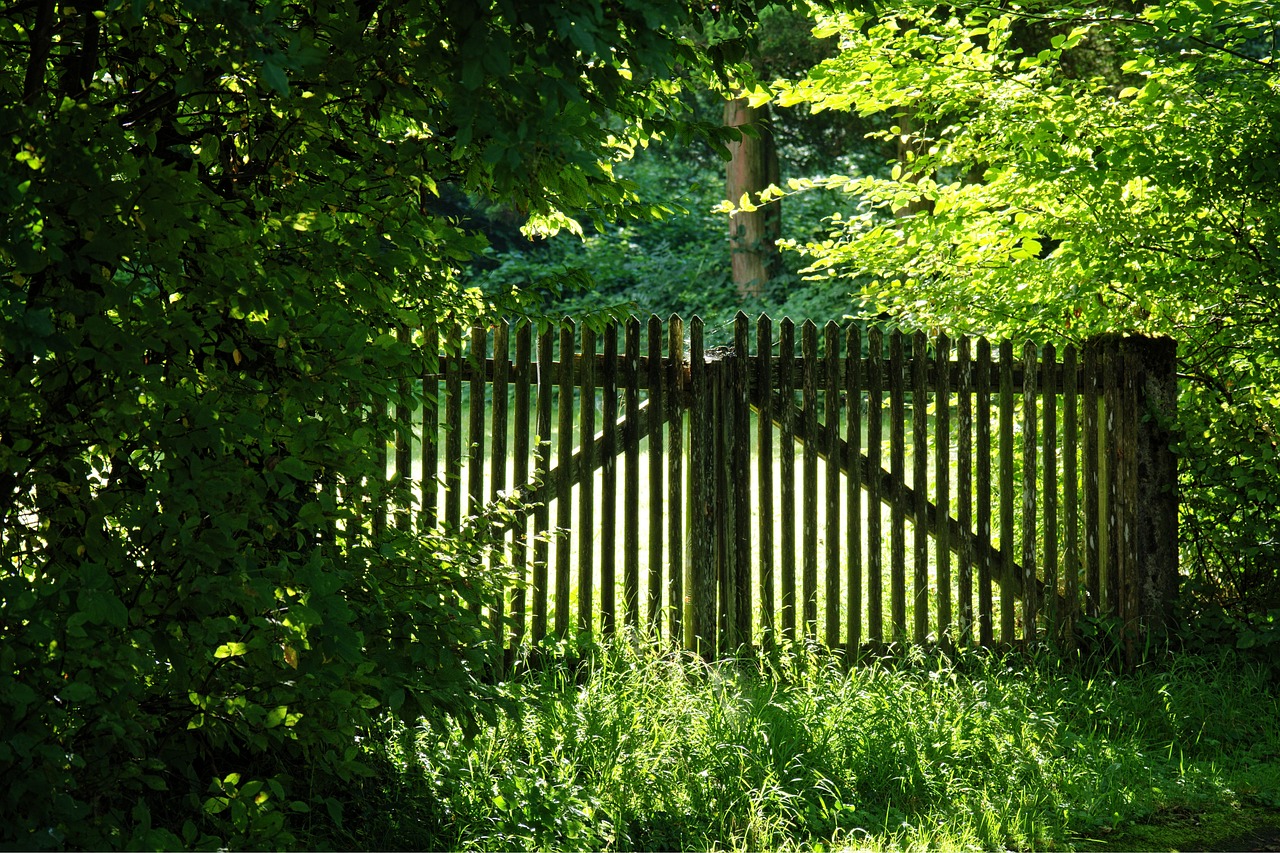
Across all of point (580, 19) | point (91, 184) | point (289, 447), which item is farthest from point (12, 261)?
point (580, 19)

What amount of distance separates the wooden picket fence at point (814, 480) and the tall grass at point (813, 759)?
350 millimetres

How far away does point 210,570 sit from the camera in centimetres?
259

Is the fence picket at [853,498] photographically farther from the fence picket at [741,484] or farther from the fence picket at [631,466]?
the fence picket at [631,466]

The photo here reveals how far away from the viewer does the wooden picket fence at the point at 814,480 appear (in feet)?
16.9

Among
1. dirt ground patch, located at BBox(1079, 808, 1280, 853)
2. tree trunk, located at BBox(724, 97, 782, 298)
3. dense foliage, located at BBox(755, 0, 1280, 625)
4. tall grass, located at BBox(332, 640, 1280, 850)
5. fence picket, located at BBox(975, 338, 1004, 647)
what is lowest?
dirt ground patch, located at BBox(1079, 808, 1280, 853)

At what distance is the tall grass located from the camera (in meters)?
3.72

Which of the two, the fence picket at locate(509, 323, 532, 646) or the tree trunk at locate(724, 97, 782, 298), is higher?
the tree trunk at locate(724, 97, 782, 298)

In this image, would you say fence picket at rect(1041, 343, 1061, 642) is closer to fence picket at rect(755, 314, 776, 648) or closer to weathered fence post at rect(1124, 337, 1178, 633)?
weathered fence post at rect(1124, 337, 1178, 633)

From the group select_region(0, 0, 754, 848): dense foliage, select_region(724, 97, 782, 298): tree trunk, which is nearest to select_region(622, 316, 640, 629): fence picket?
select_region(0, 0, 754, 848): dense foliage

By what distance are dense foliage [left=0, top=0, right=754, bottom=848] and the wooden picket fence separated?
60.2 inches

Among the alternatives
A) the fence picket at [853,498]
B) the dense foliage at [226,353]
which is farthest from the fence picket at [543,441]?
the dense foliage at [226,353]

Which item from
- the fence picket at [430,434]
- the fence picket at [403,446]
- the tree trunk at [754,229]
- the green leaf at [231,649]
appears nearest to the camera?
the green leaf at [231,649]

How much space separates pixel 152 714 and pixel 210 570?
1.52 ft

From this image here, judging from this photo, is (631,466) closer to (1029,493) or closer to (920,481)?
(920,481)
